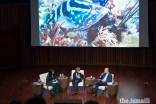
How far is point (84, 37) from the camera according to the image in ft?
38.8

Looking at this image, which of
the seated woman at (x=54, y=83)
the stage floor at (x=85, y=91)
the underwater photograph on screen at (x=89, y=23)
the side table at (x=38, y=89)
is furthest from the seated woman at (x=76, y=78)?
the underwater photograph on screen at (x=89, y=23)

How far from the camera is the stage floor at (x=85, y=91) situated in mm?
7410

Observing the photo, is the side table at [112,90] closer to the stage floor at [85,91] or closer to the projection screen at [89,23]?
the stage floor at [85,91]

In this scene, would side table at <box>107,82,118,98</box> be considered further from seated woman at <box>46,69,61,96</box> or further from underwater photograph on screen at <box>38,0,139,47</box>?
underwater photograph on screen at <box>38,0,139,47</box>

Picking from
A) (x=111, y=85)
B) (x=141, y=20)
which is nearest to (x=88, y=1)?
(x=141, y=20)

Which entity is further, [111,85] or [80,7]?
[80,7]

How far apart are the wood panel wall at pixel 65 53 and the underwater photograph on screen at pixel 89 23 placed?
83 centimetres

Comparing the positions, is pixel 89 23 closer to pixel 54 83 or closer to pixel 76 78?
pixel 76 78

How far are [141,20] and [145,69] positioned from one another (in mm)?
2500

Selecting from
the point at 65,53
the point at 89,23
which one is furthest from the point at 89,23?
the point at 65,53

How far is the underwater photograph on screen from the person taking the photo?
1146 cm

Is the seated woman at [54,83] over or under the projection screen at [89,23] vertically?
under

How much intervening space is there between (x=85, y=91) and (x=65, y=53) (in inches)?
199

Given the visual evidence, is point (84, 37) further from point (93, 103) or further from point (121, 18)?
point (93, 103)
